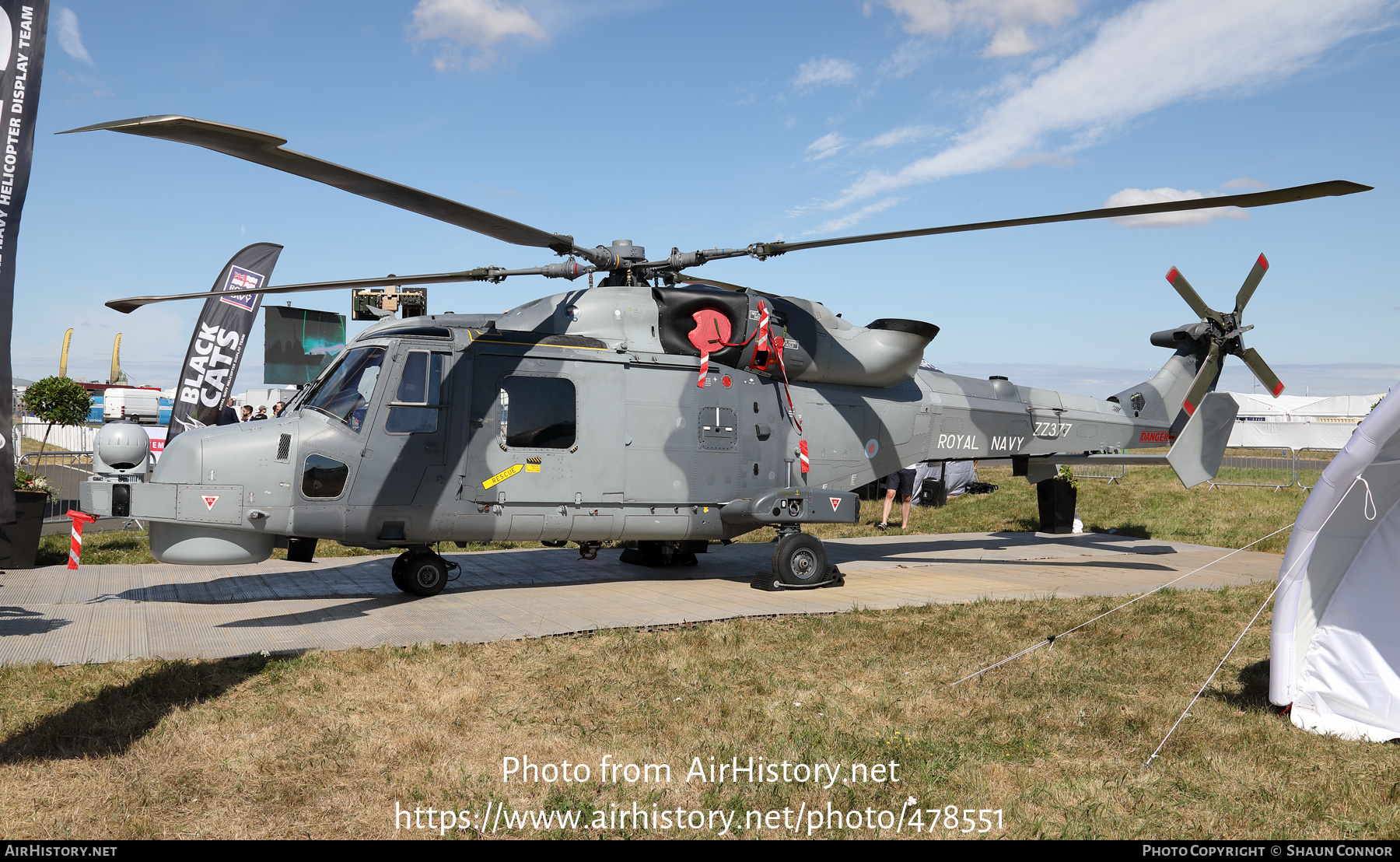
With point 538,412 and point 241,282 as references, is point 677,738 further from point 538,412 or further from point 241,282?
point 241,282

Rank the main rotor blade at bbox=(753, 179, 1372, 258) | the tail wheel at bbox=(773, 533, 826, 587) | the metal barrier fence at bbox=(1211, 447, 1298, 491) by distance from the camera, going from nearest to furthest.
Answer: the main rotor blade at bbox=(753, 179, 1372, 258), the tail wheel at bbox=(773, 533, 826, 587), the metal barrier fence at bbox=(1211, 447, 1298, 491)

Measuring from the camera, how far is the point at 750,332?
10312mm

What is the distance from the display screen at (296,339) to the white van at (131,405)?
36.8 metres

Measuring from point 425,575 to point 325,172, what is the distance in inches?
187

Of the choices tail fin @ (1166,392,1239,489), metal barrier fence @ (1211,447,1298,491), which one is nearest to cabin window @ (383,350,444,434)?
tail fin @ (1166,392,1239,489)

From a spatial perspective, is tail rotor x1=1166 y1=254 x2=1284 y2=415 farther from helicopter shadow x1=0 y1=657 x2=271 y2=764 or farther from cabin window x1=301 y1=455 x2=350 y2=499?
helicopter shadow x1=0 y1=657 x2=271 y2=764

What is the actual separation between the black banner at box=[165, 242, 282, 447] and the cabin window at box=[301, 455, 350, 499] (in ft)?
27.3

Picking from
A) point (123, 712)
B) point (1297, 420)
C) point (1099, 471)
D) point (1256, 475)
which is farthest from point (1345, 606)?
point (1297, 420)

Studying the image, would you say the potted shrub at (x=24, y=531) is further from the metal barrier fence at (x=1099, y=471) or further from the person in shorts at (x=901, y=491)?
the metal barrier fence at (x=1099, y=471)

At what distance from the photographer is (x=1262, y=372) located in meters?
13.5

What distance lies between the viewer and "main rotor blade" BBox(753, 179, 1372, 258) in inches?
256

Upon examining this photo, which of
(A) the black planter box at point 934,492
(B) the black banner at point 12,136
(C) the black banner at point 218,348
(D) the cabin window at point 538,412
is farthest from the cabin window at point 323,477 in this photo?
(A) the black planter box at point 934,492

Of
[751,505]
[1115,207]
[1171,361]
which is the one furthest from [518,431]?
[1171,361]
